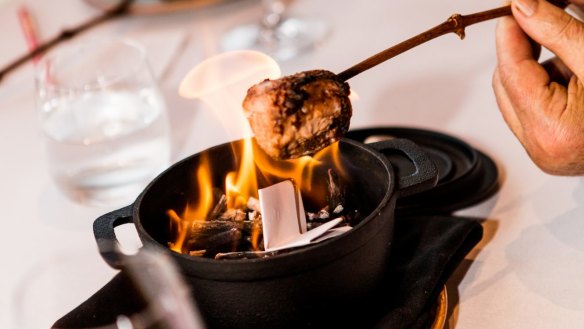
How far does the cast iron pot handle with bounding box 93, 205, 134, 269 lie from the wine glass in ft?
3.29

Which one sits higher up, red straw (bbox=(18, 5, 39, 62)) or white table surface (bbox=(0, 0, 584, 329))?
red straw (bbox=(18, 5, 39, 62))

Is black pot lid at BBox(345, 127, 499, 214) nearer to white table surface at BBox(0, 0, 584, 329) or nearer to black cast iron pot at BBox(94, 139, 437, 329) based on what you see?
white table surface at BBox(0, 0, 584, 329)

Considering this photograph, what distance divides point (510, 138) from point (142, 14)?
47.6 inches

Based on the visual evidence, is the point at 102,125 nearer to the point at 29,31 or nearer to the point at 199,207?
the point at 199,207

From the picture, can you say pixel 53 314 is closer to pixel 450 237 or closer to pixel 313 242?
pixel 313 242

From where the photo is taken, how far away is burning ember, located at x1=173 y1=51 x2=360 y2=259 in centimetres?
92

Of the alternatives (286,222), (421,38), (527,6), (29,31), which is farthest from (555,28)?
(29,31)

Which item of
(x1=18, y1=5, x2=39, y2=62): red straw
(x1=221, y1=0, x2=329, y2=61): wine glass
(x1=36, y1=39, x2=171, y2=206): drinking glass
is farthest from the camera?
(x1=18, y1=5, x2=39, y2=62): red straw

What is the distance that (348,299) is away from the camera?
841 mm

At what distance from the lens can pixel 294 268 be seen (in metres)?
0.77

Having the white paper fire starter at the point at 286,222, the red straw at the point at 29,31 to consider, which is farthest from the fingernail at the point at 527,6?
the red straw at the point at 29,31

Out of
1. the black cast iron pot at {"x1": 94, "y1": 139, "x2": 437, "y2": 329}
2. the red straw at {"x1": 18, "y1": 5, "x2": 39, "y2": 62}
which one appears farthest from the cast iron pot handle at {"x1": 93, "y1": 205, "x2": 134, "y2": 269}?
the red straw at {"x1": 18, "y1": 5, "x2": 39, "y2": 62}

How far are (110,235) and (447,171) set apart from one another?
0.59 metres

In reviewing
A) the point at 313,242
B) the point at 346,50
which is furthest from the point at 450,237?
the point at 346,50
